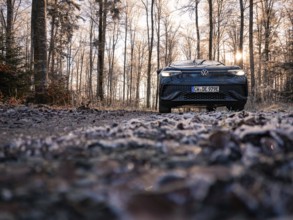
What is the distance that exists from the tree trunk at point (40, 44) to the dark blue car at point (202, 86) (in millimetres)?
4033

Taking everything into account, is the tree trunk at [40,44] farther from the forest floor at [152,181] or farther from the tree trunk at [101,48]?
the tree trunk at [101,48]

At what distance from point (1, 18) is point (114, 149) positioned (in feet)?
97.7

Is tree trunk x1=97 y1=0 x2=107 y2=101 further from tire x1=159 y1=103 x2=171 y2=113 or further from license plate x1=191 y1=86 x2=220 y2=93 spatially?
license plate x1=191 y1=86 x2=220 y2=93

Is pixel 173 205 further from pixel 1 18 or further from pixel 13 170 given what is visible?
pixel 1 18

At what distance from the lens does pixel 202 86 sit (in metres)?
7.09

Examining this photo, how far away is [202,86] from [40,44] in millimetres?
5250

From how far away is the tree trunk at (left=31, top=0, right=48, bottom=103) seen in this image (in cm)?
948

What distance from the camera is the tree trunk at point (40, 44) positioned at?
948 cm

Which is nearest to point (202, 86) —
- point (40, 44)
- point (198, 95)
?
point (198, 95)

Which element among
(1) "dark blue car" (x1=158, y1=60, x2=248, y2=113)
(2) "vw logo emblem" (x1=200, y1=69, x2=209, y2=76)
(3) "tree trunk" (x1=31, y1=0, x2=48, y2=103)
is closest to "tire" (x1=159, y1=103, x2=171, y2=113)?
(1) "dark blue car" (x1=158, y1=60, x2=248, y2=113)

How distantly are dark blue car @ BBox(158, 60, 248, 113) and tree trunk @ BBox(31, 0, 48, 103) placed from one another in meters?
4.03

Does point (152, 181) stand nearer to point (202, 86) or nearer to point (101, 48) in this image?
point (202, 86)

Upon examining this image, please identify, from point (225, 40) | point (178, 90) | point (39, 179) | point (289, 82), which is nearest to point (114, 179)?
point (39, 179)

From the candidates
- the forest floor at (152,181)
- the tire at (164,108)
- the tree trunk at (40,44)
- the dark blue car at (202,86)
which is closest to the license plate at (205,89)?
the dark blue car at (202,86)
